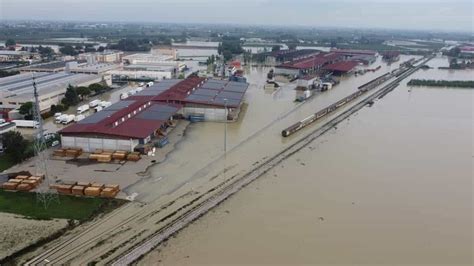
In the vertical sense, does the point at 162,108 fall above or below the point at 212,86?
below

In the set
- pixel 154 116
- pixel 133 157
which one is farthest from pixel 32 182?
pixel 154 116

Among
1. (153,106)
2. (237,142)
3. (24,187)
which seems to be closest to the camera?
(24,187)

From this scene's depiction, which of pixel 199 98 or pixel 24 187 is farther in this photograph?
pixel 199 98

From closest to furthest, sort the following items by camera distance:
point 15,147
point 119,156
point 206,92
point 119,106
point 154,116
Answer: point 15,147 → point 119,156 → point 154,116 → point 119,106 → point 206,92

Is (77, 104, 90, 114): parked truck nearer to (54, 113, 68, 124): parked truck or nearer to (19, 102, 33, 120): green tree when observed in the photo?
(54, 113, 68, 124): parked truck

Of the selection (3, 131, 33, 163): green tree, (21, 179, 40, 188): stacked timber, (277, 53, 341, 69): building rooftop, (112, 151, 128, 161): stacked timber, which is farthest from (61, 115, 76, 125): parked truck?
(277, 53, 341, 69): building rooftop

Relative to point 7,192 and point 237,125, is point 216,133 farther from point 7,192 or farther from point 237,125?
point 7,192

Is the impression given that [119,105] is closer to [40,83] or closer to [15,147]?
[15,147]
